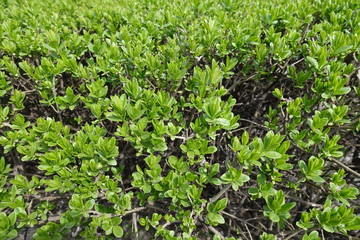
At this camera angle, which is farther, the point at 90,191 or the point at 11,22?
the point at 11,22

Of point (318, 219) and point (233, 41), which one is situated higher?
point (233, 41)

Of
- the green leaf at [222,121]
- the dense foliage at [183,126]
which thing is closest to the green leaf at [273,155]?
the dense foliage at [183,126]

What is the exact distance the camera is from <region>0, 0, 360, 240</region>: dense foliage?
1.70 metres

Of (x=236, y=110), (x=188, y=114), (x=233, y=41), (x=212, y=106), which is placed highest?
(x=233, y=41)

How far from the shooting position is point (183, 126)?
1.94 metres

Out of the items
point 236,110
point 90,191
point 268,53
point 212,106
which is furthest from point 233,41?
point 90,191

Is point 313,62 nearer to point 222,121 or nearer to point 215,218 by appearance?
point 222,121

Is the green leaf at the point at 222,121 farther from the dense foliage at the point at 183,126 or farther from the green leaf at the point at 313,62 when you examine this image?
the green leaf at the point at 313,62

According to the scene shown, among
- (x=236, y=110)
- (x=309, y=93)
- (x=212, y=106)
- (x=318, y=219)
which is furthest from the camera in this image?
(x=236, y=110)

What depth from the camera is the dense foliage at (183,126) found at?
1.70m

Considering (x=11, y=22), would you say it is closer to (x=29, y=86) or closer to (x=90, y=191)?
(x=29, y=86)

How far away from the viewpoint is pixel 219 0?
11.5 feet

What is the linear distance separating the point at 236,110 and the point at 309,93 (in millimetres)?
755

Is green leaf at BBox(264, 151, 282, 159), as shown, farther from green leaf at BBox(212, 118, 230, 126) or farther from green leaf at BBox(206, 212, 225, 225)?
green leaf at BBox(206, 212, 225, 225)
